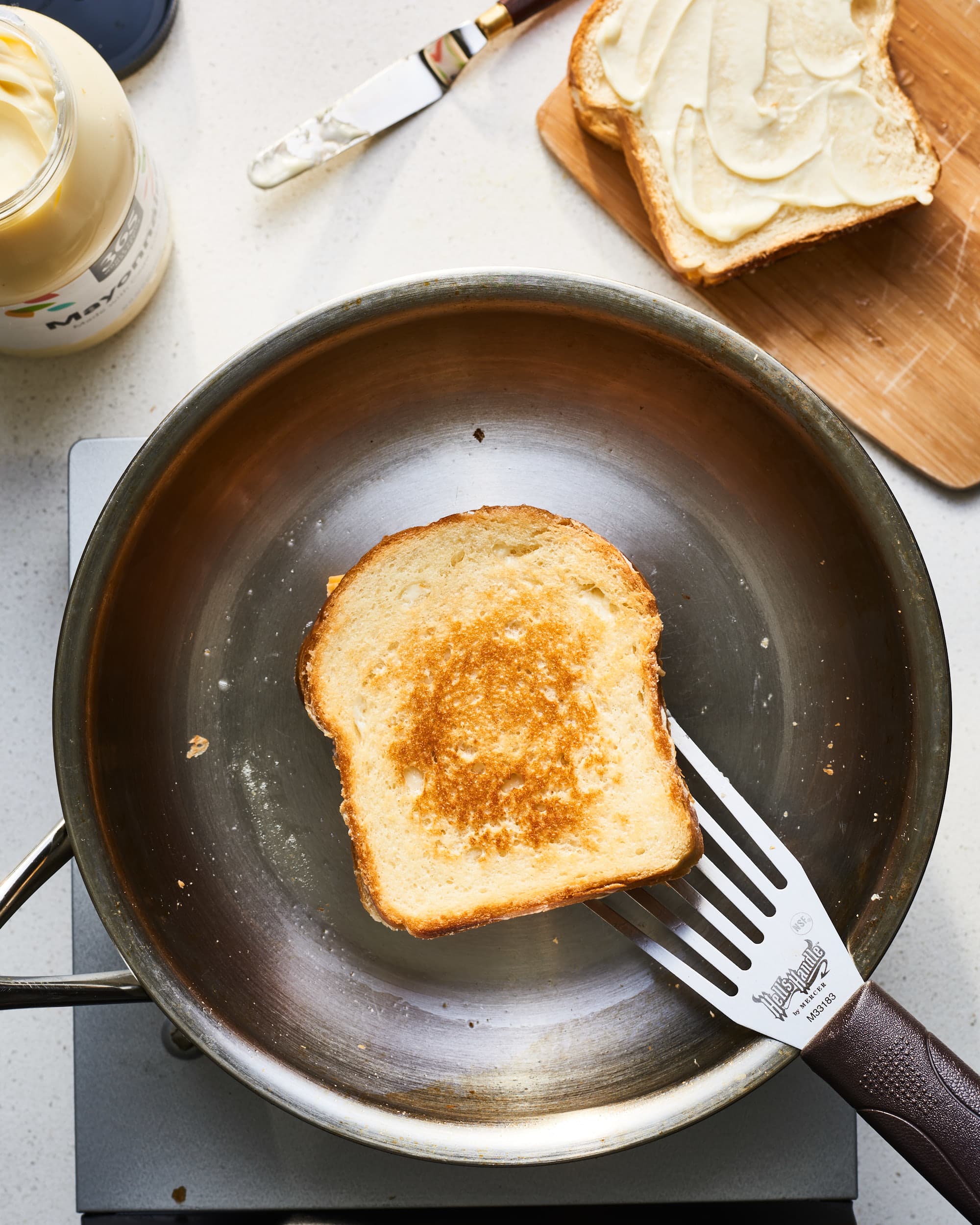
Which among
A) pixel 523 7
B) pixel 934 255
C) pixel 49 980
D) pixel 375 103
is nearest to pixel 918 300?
pixel 934 255

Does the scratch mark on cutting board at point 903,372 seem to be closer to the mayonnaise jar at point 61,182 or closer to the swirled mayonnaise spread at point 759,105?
the swirled mayonnaise spread at point 759,105

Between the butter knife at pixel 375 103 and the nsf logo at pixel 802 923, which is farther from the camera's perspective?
the butter knife at pixel 375 103

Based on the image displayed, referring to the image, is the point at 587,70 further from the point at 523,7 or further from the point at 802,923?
the point at 802,923

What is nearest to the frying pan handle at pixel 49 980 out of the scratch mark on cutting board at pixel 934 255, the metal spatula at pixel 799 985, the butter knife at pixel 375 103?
the metal spatula at pixel 799 985

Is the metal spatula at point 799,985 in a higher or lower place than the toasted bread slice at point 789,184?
lower

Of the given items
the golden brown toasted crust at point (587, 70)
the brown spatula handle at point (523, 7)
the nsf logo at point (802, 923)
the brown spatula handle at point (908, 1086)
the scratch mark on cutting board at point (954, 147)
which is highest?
the brown spatula handle at point (523, 7)

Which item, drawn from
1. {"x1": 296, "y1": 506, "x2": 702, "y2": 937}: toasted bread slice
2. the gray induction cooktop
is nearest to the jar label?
the gray induction cooktop

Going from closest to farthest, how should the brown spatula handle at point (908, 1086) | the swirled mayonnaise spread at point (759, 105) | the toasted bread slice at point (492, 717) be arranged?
the brown spatula handle at point (908, 1086) → the toasted bread slice at point (492, 717) → the swirled mayonnaise spread at point (759, 105)
